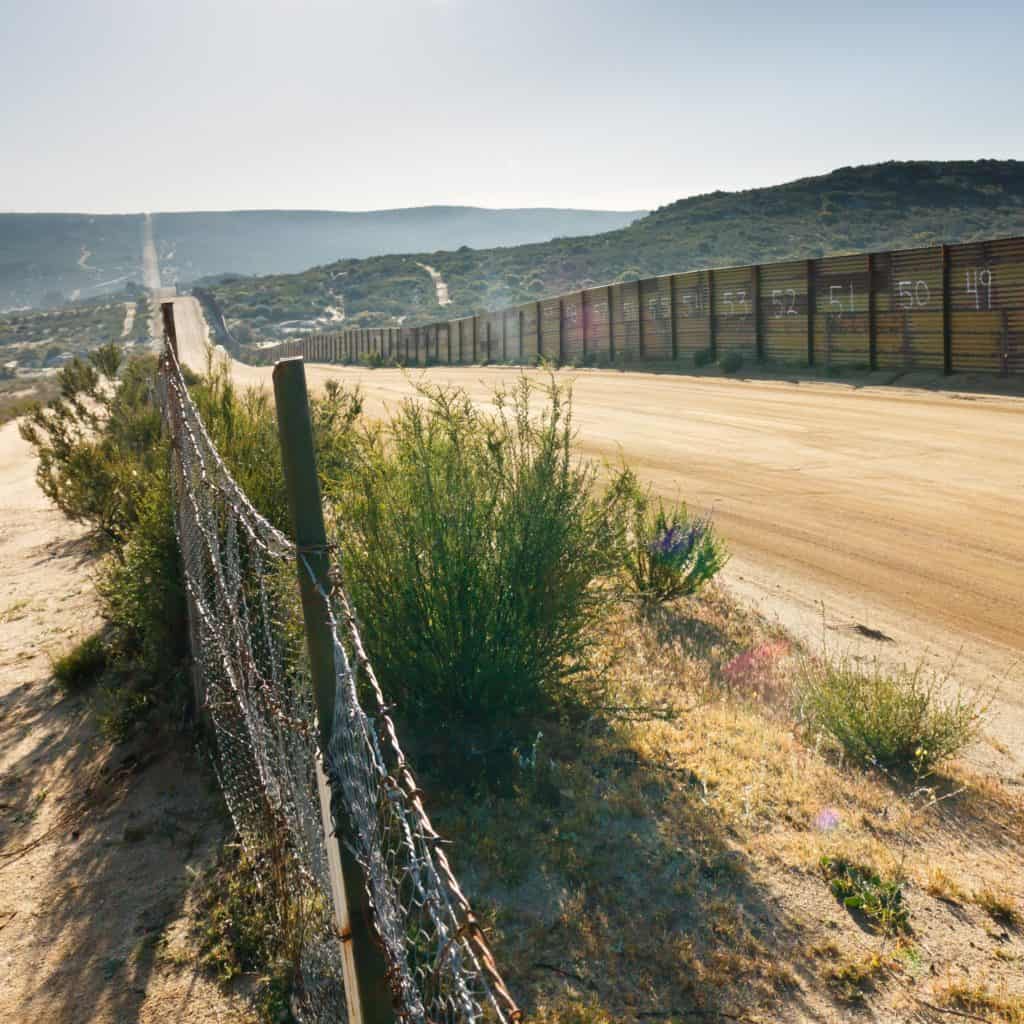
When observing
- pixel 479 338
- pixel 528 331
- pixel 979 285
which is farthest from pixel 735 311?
pixel 479 338

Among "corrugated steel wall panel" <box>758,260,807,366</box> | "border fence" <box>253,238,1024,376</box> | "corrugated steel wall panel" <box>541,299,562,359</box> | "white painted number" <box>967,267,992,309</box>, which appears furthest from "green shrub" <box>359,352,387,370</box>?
"white painted number" <box>967,267,992,309</box>

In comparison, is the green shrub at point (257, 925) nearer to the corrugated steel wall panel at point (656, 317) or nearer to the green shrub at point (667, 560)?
the green shrub at point (667, 560)

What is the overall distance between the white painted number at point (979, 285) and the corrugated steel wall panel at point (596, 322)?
614 inches

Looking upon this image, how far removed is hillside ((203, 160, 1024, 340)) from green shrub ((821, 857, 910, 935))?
6097 centimetres

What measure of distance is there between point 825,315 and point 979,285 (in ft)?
15.7

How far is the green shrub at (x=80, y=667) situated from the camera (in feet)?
22.9

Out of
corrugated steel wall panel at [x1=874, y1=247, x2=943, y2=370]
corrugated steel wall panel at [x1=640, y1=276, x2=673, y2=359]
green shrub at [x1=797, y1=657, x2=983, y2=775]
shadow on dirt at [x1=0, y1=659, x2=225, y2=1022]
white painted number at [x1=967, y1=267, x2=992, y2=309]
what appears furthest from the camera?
corrugated steel wall panel at [x1=640, y1=276, x2=673, y2=359]

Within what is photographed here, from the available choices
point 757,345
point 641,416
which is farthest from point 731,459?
point 757,345

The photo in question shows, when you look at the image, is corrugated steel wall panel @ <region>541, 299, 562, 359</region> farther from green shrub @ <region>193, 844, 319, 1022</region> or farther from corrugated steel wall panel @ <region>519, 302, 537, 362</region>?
green shrub @ <region>193, 844, 319, 1022</region>

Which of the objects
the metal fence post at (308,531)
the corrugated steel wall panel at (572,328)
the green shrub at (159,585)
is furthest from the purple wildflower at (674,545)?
the corrugated steel wall panel at (572,328)

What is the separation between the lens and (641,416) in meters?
18.0

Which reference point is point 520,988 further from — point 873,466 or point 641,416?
point 641,416

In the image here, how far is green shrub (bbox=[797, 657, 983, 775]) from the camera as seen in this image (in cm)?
495

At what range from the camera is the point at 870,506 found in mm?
9773
